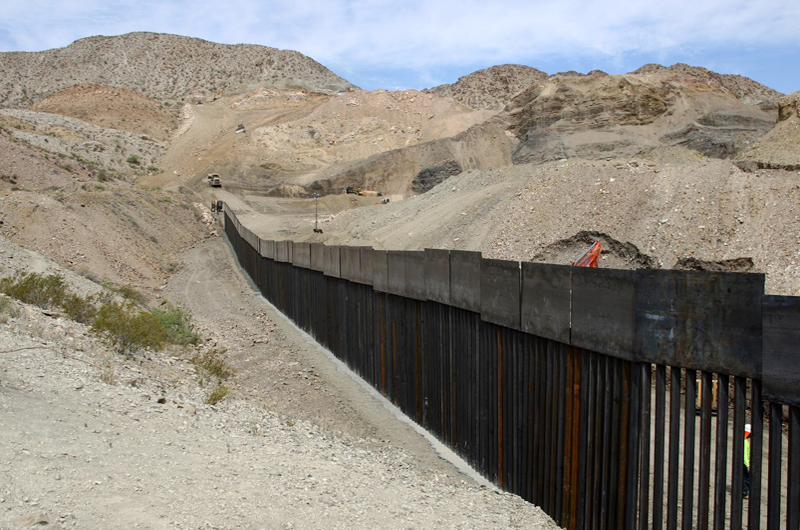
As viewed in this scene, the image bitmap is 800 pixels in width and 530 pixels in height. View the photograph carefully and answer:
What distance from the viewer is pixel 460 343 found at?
767cm

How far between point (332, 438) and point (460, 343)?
2.07 meters

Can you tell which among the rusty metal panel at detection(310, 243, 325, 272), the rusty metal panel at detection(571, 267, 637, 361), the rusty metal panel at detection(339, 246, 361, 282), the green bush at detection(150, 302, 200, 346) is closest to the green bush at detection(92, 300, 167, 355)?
the green bush at detection(150, 302, 200, 346)

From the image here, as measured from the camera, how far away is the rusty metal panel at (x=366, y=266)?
1073 centimetres

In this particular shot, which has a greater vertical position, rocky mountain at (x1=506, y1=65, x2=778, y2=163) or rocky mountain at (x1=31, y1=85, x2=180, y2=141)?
rocky mountain at (x1=31, y1=85, x2=180, y2=141)

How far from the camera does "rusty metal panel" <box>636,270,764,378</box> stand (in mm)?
3963

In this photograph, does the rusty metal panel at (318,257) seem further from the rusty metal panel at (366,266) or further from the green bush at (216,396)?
the green bush at (216,396)

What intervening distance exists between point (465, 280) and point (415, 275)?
1.61m

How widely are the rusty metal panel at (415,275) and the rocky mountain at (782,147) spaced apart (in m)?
14.4

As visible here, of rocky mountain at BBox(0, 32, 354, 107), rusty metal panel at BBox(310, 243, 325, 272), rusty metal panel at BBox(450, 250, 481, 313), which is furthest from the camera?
rocky mountain at BBox(0, 32, 354, 107)

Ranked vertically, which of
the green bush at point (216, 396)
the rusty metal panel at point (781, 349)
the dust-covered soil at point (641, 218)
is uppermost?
the dust-covered soil at point (641, 218)

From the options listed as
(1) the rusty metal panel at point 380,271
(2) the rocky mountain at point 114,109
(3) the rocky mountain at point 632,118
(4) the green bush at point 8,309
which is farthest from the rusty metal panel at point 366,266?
(2) the rocky mountain at point 114,109

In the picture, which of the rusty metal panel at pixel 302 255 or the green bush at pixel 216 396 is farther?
the rusty metal panel at pixel 302 255

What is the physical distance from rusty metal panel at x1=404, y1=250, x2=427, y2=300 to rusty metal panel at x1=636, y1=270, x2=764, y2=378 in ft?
13.8

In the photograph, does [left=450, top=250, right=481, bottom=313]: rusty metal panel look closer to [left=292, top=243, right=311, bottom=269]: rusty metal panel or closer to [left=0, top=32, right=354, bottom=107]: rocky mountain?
[left=292, top=243, right=311, bottom=269]: rusty metal panel
